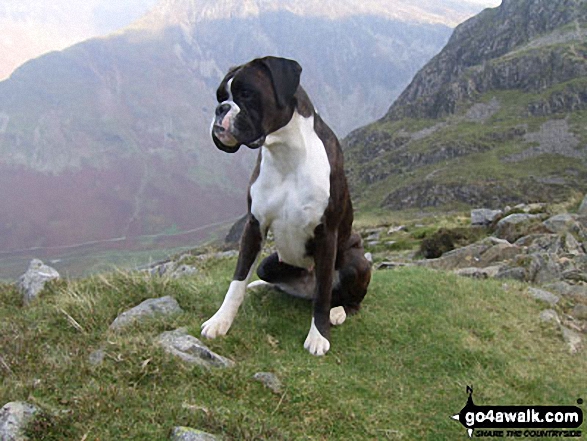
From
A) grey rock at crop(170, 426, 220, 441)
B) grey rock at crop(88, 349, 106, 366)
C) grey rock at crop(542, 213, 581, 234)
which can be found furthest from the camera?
grey rock at crop(542, 213, 581, 234)

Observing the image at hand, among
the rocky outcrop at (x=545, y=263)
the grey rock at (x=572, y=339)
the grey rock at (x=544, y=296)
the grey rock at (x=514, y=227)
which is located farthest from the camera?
the grey rock at (x=514, y=227)

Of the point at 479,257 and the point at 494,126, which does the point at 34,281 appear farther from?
the point at 494,126

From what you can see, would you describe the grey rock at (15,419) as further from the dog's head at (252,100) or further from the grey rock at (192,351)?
the dog's head at (252,100)

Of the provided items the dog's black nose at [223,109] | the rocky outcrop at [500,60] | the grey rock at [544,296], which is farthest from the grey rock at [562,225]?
the rocky outcrop at [500,60]

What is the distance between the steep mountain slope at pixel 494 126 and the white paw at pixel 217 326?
66.0m

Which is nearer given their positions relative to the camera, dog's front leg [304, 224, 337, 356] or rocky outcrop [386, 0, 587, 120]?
dog's front leg [304, 224, 337, 356]

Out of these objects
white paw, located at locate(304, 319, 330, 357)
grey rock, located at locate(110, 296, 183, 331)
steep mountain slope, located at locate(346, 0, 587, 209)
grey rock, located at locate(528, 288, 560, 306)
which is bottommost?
steep mountain slope, located at locate(346, 0, 587, 209)

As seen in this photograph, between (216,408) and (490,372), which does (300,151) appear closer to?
(216,408)

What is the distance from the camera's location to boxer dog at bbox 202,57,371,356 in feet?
13.8

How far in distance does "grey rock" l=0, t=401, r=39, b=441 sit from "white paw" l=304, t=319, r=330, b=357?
8.34ft

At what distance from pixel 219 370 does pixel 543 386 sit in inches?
119

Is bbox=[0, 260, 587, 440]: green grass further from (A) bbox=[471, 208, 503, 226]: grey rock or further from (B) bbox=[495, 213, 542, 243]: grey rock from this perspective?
(A) bbox=[471, 208, 503, 226]: grey rock

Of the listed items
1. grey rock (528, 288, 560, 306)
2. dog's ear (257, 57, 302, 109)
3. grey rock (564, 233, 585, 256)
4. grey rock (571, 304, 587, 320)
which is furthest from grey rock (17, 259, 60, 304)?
grey rock (564, 233, 585, 256)

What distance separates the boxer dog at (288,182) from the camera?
4.21m
